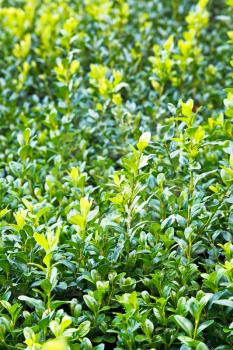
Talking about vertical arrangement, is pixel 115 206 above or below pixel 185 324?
above

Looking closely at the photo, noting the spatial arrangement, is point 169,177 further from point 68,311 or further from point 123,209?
point 68,311

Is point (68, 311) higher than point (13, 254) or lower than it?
lower

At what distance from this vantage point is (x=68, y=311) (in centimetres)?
228

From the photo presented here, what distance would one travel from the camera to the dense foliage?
6.64 ft

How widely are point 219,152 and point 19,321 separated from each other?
1.37 meters

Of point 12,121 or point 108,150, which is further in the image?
point 12,121

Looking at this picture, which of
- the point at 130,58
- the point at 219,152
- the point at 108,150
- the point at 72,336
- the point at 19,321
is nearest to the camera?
the point at 72,336

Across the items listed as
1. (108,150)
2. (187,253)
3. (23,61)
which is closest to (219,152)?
(108,150)

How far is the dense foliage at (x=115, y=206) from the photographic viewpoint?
79.7 inches

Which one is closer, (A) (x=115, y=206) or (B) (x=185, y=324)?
(B) (x=185, y=324)

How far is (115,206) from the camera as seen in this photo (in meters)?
2.30

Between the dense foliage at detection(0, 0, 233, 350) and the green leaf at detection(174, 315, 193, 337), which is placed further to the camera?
the dense foliage at detection(0, 0, 233, 350)

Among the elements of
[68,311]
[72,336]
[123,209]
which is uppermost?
[123,209]

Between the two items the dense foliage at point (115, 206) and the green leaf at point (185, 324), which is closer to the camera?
the green leaf at point (185, 324)
